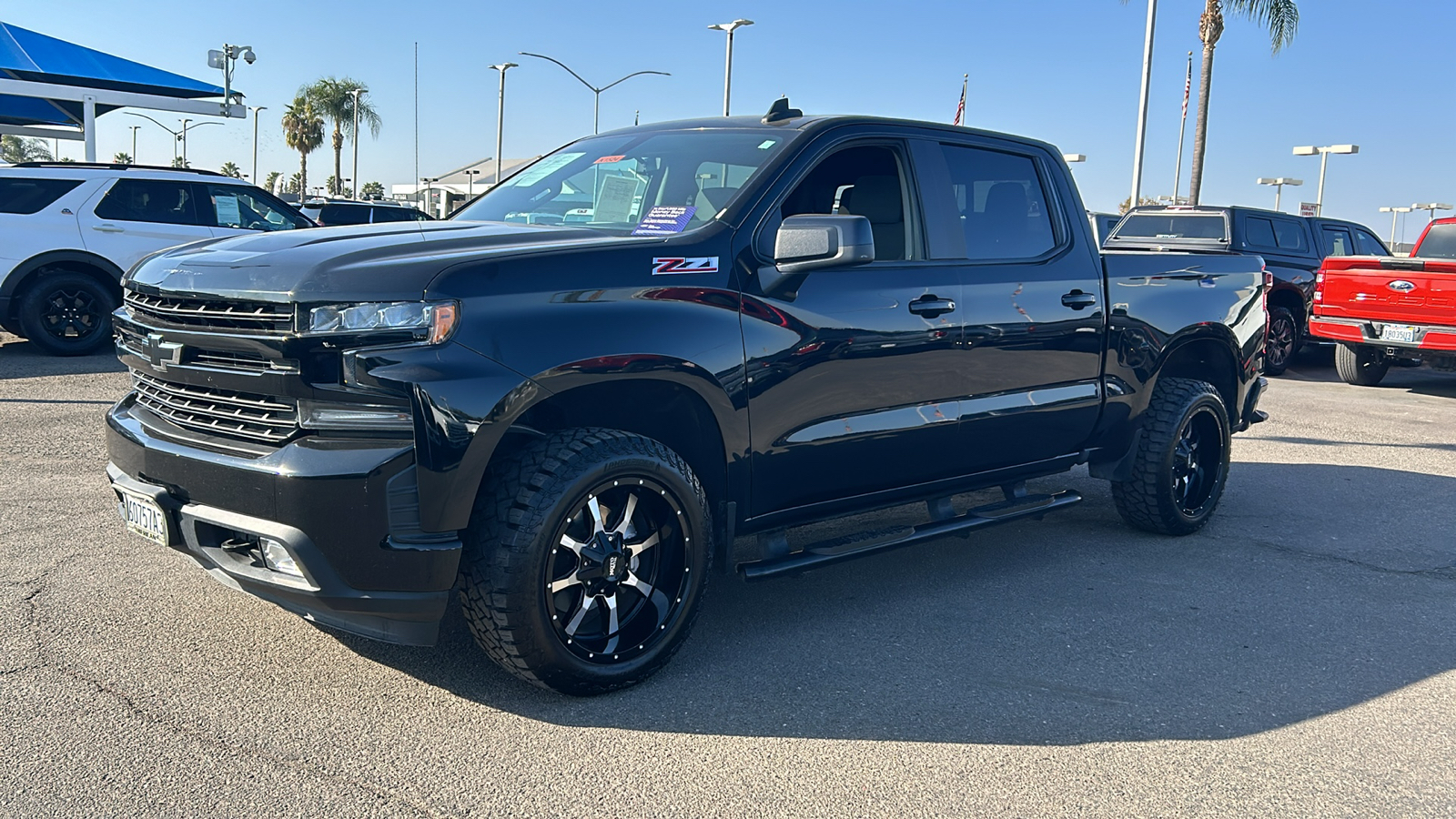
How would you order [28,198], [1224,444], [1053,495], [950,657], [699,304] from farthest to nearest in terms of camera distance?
[28,198] < [1224,444] < [1053,495] < [950,657] < [699,304]

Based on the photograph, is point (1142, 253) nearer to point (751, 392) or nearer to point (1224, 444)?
point (1224, 444)

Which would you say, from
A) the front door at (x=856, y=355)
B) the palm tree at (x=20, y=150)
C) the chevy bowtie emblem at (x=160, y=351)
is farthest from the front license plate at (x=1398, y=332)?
the palm tree at (x=20, y=150)

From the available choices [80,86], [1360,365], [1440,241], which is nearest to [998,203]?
[1360,365]

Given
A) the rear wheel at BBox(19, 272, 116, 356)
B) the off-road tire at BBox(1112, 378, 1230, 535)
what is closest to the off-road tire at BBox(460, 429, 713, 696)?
the off-road tire at BBox(1112, 378, 1230, 535)

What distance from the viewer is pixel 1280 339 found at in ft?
46.1

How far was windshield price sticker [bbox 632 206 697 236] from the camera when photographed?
13.2 ft

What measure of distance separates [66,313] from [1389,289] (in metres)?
12.8

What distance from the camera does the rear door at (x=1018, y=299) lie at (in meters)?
4.76

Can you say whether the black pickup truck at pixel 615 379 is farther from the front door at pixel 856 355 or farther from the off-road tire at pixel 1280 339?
the off-road tire at pixel 1280 339

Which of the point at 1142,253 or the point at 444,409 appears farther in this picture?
the point at 1142,253

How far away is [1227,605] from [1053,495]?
2.85 ft

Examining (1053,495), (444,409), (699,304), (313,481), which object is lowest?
(1053,495)

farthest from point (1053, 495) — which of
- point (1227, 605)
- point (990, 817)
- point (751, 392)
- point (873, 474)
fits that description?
point (990, 817)

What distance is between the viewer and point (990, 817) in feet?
9.88
